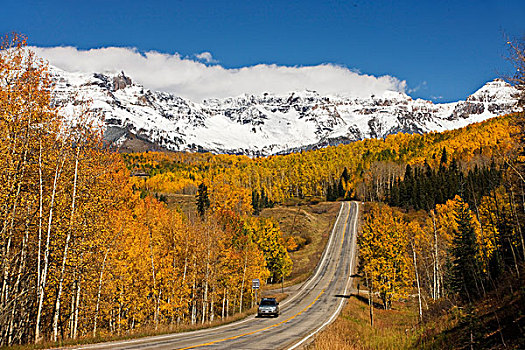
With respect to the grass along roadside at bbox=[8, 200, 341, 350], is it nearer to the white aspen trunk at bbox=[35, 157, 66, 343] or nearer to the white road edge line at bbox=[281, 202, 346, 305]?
the white road edge line at bbox=[281, 202, 346, 305]

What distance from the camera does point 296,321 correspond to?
3238cm

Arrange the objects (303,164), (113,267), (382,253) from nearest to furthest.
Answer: (113,267)
(382,253)
(303,164)

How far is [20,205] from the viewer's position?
1652 cm

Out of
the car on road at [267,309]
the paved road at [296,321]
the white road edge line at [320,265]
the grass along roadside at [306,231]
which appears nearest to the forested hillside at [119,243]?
the white road edge line at [320,265]

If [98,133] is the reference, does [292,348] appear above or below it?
below

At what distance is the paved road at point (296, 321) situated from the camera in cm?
1758

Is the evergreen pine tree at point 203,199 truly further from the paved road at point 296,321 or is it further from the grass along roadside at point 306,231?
the paved road at point 296,321

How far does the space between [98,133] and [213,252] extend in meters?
21.0

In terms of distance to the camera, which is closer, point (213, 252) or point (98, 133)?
point (98, 133)

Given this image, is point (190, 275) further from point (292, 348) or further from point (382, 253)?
point (382, 253)

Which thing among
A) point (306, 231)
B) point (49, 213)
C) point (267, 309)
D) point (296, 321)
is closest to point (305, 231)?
point (306, 231)

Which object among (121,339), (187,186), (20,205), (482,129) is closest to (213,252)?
(121,339)

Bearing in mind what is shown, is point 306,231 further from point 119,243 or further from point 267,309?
point 119,243

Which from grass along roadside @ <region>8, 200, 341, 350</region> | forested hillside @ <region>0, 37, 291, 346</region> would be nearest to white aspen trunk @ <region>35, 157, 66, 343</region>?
forested hillside @ <region>0, 37, 291, 346</region>
